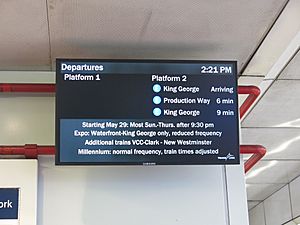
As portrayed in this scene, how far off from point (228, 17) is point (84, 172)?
118 centimetres

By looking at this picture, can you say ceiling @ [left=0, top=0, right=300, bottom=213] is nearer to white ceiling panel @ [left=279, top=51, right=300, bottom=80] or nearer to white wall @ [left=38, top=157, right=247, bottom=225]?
white ceiling panel @ [left=279, top=51, right=300, bottom=80]

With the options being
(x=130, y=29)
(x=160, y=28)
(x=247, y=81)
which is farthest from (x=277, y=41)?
(x=130, y=29)

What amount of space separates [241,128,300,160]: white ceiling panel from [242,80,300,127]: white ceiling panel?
178 millimetres

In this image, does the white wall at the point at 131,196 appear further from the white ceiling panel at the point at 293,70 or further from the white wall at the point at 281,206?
the white wall at the point at 281,206

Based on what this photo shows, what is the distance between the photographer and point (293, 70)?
393 cm

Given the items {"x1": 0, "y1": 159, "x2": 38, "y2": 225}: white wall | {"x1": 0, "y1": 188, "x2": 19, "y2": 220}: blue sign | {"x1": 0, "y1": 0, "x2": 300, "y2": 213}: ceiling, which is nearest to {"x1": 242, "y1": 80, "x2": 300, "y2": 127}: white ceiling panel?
{"x1": 0, "y1": 0, "x2": 300, "y2": 213}: ceiling

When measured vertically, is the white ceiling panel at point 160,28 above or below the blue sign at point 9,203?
above

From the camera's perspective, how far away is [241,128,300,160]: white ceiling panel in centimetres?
526

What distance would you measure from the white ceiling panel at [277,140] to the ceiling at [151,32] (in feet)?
4.70

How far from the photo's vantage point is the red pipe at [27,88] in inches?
130

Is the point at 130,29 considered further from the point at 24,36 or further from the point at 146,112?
the point at 24,36

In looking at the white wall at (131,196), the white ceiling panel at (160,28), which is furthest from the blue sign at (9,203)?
the white ceiling panel at (160,28)

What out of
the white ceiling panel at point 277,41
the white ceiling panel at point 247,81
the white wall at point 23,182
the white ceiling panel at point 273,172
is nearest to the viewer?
the white ceiling panel at point 277,41

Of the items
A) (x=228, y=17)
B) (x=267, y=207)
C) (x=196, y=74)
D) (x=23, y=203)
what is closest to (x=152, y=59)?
(x=196, y=74)
